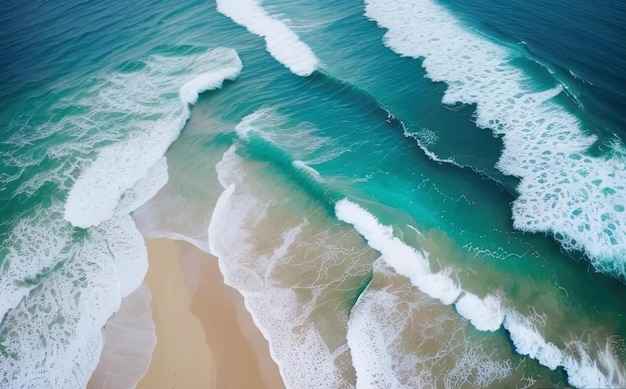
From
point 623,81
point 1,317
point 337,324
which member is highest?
point 623,81

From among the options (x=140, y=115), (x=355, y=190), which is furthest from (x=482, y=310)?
(x=140, y=115)

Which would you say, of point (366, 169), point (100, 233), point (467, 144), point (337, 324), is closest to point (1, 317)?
point (100, 233)

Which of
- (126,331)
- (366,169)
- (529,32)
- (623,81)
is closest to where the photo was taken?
(126,331)

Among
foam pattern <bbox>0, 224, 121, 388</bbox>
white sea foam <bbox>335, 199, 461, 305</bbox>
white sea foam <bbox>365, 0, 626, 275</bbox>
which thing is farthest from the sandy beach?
white sea foam <bbox>365, 0, 626, 275</bbox>

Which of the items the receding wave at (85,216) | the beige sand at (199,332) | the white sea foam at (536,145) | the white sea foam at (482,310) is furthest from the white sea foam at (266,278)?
the white sea foam at (536,145)

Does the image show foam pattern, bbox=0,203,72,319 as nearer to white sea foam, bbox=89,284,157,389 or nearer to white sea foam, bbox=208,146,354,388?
white sea foam, bbox=89,284,157,389

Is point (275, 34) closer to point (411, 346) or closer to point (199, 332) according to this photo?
point (199, 332)

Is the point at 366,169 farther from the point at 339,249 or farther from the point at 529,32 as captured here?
the point at 529,32
